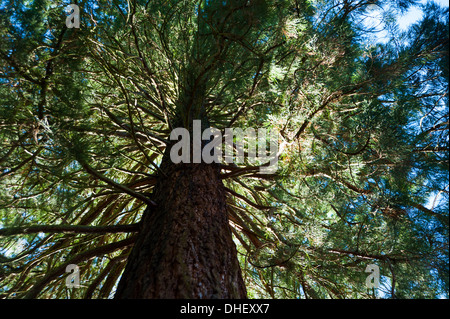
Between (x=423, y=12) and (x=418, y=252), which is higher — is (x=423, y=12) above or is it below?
above

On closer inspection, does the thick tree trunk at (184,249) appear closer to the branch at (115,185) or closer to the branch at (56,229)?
the branch at (115,185)

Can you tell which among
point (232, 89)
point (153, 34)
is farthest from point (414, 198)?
point (153, 34)

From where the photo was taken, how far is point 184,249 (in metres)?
1.50

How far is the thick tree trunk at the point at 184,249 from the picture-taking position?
1314 millimetres

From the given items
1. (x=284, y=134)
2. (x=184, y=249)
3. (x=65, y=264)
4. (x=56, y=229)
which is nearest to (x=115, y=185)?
(x=56, y=229)

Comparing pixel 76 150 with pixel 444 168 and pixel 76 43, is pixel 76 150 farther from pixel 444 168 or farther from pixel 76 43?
pixel 444 168

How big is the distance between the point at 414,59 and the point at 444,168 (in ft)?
2.85

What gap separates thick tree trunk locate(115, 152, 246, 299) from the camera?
1314mm

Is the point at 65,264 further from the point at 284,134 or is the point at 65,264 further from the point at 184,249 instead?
the point at 284,134

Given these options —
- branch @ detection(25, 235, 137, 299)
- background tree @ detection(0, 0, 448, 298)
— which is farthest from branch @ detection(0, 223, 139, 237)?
branch @ detection(25, 235, 137, 299)

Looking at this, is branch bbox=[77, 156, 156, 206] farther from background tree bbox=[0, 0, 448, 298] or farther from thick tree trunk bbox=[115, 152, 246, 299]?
thick tree trunk bbox=[115, 152, 246, 299]

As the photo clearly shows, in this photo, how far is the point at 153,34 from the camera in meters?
3.06

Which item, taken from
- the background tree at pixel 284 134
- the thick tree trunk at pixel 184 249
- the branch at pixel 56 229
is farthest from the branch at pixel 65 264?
the thick tree trunk at pixel 184 249
